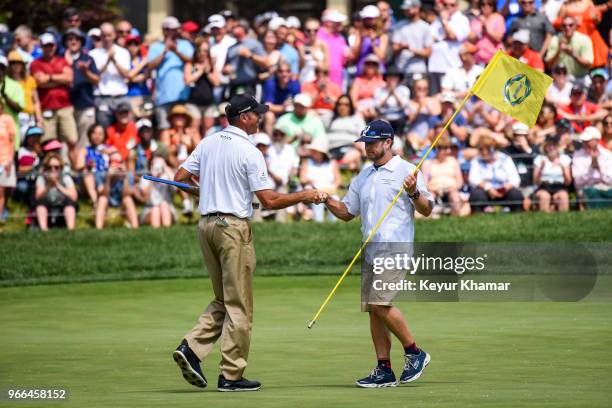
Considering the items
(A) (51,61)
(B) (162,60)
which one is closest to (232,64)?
(B) (162,60)

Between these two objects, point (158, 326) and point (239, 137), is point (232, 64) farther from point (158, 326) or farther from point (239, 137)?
point (239, 137)

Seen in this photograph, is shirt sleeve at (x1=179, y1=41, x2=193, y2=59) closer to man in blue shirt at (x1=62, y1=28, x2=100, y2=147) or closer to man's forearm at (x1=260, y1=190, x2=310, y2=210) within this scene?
man in blue shirt at (x1=62, y1=28, x2=100, y2=147)

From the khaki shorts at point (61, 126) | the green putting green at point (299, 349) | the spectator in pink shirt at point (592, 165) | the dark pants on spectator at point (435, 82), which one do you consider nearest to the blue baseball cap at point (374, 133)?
the green putting green at point (299, 349)

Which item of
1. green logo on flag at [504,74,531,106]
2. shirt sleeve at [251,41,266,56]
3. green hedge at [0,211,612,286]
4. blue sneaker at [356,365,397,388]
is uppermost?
green logo on flag at [504,74,531,106]

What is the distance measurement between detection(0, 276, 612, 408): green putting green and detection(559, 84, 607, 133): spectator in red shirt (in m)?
5.40

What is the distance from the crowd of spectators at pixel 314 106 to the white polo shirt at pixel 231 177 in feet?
33.5

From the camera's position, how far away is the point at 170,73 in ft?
72.8

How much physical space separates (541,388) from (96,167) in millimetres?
12694

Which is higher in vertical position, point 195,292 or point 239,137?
point 239,137

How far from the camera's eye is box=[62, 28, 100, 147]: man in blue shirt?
21828 millimetres

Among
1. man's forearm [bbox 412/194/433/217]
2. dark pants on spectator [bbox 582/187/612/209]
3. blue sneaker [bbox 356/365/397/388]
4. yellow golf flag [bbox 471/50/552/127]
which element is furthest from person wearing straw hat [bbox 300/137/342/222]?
blue sneaker [bbox 356/365/397/388]

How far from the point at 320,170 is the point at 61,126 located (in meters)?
4.22

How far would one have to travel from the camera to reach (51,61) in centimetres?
2184

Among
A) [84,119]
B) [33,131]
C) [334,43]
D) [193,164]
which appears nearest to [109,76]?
[84,119]
